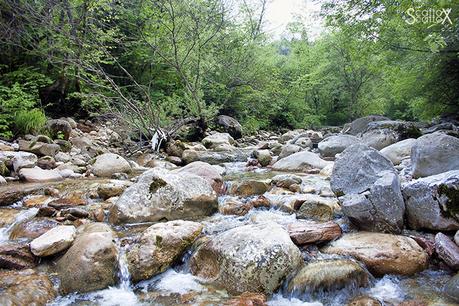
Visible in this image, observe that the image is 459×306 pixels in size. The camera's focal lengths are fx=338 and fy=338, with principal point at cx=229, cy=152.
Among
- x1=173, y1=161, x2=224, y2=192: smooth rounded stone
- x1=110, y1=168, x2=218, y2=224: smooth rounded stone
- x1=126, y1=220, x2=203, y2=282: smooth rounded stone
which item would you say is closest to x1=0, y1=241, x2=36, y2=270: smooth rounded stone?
x1=126, y1=220, x2=203, y2=282: smooth rounded stone

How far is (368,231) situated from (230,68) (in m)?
12.5

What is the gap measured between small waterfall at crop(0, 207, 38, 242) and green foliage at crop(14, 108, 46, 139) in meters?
4.75

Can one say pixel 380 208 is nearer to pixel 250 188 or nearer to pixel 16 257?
pixel 250 188

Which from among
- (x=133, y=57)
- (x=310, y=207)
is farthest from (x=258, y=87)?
(x=310, y=207)

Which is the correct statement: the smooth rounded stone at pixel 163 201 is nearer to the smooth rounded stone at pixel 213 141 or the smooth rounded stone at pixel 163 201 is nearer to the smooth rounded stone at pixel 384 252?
the smooth rounded stone at pixel 384 252

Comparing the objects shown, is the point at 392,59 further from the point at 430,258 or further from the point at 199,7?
the point at 430,258

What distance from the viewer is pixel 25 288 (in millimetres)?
2686

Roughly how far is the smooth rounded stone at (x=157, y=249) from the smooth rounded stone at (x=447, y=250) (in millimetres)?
2272

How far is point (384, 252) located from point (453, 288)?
56 cm

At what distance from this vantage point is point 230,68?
14992mm

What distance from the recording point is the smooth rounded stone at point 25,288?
2.55m

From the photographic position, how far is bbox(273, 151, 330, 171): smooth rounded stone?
7125 mm

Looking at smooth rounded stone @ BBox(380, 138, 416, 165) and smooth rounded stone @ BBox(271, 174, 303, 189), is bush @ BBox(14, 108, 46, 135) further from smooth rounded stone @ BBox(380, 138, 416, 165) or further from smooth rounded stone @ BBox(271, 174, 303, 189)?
smooth rounded stone @ BBox(380, 138, 416, 165)

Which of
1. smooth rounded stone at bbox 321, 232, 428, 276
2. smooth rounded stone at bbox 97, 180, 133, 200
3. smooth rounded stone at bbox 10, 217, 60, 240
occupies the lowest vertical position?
smooth rounded stone at bbox 321, 232, 428, 276
